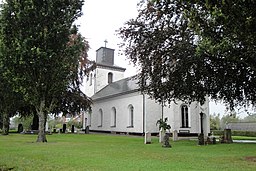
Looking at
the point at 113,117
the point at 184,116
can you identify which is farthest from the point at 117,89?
the point at 184,116

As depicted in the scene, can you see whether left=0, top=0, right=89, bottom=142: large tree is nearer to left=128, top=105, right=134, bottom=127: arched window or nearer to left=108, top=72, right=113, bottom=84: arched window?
left=128, top=105, right=134, bottom=127: arched window

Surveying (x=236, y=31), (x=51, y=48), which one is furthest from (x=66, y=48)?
(x=236, y=31)

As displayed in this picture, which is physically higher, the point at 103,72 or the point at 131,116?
the point at 103,72

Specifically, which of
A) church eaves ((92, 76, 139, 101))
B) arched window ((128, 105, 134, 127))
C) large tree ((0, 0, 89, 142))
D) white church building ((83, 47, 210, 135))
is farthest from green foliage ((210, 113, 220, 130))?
large tree ((0, 0, 89, 142))

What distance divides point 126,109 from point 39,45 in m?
24.3

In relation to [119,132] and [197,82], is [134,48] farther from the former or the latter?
[119,132]

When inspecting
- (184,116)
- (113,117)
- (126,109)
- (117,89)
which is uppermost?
(117,89)

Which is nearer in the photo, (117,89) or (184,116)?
(184,116)

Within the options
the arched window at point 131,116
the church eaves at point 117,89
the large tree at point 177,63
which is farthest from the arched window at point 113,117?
the large tree at point 177,63

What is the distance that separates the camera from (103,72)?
181 ft

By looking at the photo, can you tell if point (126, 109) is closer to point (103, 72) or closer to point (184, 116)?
point (184, 116)

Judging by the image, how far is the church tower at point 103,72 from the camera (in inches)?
2154

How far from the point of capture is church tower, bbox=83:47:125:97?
180 feet

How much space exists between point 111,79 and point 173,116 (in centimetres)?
2108
